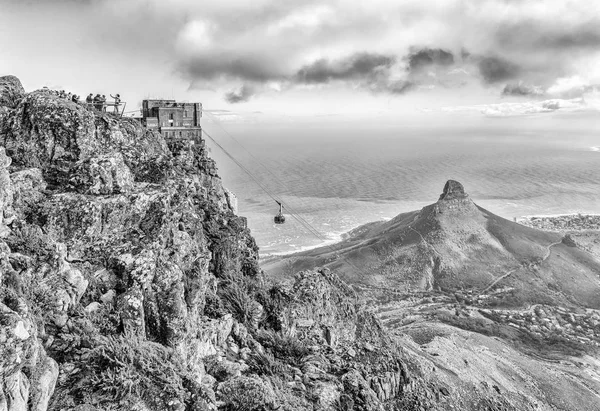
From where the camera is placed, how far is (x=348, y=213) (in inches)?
5694

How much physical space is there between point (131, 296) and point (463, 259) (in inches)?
3576

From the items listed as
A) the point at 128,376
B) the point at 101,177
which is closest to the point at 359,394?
the point at 128,376

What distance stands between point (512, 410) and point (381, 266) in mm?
54748

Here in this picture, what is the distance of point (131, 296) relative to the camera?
52.0 ft

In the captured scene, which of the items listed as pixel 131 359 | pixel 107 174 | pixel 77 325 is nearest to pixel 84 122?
pixel 107 174

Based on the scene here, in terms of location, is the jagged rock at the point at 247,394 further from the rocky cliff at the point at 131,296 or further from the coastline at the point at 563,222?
the coastline at the point at 563,222

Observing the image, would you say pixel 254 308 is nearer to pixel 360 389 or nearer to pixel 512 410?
pixel 360 389

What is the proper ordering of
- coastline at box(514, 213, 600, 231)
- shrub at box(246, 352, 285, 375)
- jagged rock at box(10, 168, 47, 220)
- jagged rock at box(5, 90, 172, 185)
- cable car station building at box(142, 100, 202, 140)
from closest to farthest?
jagged rock at box(10, 168, 47, 220) → shrub at box(246, 352, 285, 375) → jagged rock at box(5, 90, 172, 185) → cable car station building at box(142, 100, 202, 140) → coastline at box(514, 213, 600, 231)

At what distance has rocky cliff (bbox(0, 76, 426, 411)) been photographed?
12930 millimetres

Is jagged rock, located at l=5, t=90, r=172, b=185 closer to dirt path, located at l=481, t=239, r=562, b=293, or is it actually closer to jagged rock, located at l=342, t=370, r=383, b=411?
jagged rock, located at l=342, t=370, r=383, b=411

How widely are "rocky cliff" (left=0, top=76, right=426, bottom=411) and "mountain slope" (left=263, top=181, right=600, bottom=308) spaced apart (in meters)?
61.2

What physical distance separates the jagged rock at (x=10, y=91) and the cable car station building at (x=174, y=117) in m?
11.2

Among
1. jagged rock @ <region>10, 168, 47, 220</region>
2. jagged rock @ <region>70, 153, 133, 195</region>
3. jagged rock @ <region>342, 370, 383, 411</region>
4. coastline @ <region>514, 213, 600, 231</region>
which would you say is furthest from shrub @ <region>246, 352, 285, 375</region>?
coastline @ <region>514, 213, 600, 231</region>

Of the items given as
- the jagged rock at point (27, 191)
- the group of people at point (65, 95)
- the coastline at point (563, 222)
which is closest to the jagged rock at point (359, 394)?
the jagged rock at point (27, 191)
